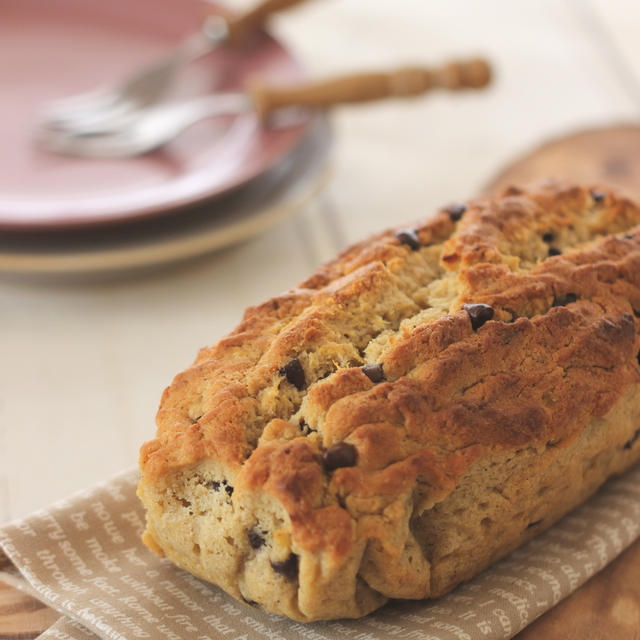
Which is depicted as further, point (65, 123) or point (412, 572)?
point (65, 123)

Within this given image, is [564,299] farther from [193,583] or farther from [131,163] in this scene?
[131,163]

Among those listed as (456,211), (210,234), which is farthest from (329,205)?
(456,211)

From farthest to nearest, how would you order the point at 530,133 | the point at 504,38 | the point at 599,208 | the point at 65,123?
the point at 504,38 < the point at 530,133 < the point at 65,123 < the point at 599,208

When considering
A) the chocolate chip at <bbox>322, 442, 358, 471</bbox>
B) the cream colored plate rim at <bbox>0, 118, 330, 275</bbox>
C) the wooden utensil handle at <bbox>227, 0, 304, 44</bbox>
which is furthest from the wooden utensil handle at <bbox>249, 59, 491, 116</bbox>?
the chocolate chip at <bbox>322, 442, 358, 471</bbox>

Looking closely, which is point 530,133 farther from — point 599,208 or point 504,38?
point 599,208

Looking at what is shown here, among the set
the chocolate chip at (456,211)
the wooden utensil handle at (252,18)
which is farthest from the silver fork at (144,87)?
the chocolate chip at (456,211)

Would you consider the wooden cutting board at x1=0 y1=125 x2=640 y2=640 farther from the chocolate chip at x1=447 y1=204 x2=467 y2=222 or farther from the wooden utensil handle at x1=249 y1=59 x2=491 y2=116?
the wooden utensil handle at x1=249 y1=59 x2=491 y2=116

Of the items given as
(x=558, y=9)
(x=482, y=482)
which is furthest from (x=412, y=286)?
(x=558, y=9)
